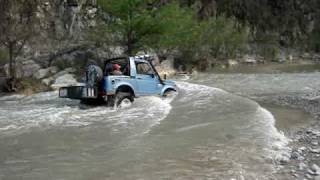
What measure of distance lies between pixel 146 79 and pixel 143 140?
23.1 ft

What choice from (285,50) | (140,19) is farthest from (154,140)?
(285,50)

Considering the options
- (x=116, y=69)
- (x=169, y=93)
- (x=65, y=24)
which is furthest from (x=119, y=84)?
(x=65, y=24)

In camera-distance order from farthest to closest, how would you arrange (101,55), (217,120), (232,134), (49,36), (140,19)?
(49,36)
(101,55)
(140,19)
(217,120)
(232,134)

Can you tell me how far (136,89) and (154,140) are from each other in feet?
21.6

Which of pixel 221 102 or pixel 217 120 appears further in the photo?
pixel 221 102

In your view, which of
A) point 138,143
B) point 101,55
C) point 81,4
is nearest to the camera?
point 138,143

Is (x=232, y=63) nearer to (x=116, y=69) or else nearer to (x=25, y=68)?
(x=25, y=68)

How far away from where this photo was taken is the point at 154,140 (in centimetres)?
1297

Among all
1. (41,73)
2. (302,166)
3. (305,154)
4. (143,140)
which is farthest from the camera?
(41,73)

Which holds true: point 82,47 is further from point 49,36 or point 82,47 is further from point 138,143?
point 138,143

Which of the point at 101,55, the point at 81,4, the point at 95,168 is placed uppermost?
the point at 81,4

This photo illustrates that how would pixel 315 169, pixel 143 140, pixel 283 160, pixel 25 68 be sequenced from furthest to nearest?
pixel 25 68 → pixel 143 140 → pixel 283 160 → pixel 315 169

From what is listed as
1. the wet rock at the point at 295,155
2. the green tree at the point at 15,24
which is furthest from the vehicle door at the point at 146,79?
the wet rock at the point at 295,155

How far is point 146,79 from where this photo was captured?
1981 centimetres
